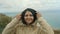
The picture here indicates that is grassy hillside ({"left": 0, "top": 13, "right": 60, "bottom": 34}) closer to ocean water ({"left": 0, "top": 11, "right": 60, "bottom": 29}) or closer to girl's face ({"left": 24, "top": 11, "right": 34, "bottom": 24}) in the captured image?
ocean water ({"left": 0, "top": 11, "right": 60, "bottom": 29})

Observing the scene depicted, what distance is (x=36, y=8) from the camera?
6.52 ft

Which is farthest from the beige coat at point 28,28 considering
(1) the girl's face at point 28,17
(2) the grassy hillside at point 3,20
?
(2) the grassy hillside at point 3,20

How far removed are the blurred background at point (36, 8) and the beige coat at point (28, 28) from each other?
19.3 inches

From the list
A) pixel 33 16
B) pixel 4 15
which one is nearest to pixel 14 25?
pixel 33 16

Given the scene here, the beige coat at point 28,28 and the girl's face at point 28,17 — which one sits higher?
the girl's face at point 28,17

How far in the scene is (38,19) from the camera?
147 centimetres

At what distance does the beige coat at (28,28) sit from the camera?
1.46 metres

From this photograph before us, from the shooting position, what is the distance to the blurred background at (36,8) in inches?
77.9

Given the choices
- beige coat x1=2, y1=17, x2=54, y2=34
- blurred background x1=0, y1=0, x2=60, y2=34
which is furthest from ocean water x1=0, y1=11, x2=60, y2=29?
beige coat x1=2, y1=17, x2=54, y2=34

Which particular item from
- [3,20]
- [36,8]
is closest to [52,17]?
[36,8]

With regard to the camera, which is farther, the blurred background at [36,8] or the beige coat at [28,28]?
the blurred background at [36,8]

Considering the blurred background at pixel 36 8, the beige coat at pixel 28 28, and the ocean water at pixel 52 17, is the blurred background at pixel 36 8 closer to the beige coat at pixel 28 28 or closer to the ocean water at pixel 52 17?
the ocean water at pixel 52 17

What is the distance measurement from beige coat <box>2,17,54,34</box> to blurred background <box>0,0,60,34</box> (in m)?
0.49

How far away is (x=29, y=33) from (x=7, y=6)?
2.16ft
